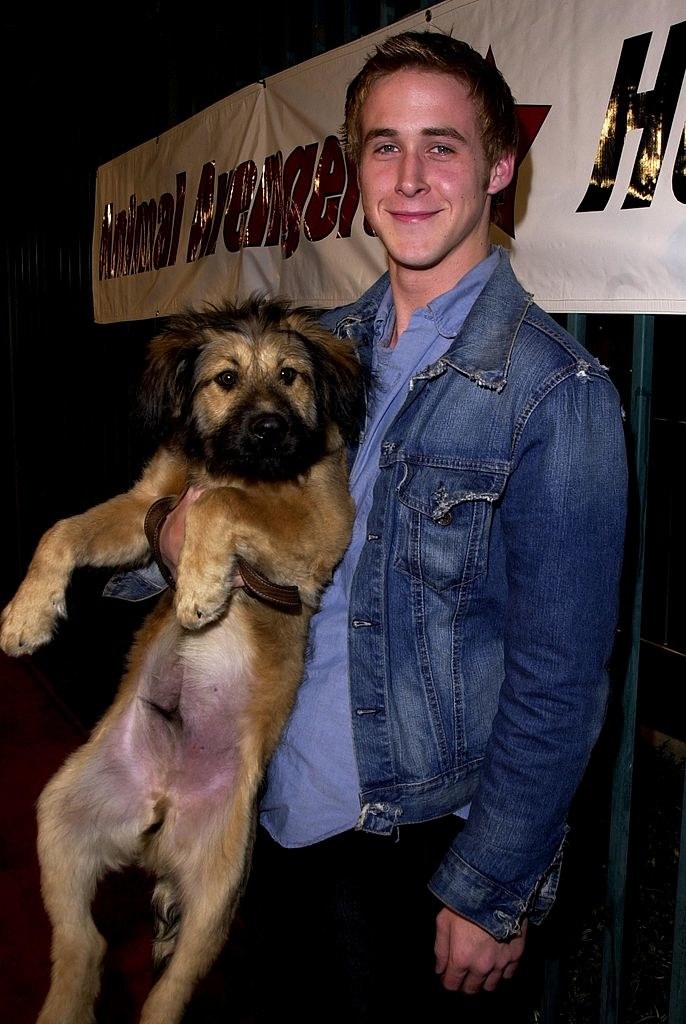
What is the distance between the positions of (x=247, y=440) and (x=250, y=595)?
411mm

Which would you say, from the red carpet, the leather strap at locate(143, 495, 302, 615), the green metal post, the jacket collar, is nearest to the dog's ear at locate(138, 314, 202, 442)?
the leather strap at locate(143, 495, 302, 615)

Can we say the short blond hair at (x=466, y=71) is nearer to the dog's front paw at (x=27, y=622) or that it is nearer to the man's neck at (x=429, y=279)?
the man's neck at (x=429, y=279)

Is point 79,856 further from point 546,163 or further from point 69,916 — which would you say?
point 546,163

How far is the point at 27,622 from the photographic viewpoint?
2.27 metres

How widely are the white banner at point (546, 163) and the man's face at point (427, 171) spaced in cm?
33

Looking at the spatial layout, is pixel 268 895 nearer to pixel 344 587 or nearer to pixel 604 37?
pixel 344 587

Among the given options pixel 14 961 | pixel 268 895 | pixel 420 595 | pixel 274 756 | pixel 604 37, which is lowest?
pixel 14 961

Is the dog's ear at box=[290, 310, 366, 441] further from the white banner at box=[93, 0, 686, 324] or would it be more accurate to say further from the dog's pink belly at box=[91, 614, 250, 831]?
the dog's pink belly at box=[91, 614, 250, 831]

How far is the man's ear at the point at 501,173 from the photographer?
1805mm

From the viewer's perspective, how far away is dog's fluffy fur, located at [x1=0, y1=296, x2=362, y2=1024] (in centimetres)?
207

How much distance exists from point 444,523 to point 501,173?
2.45 feet

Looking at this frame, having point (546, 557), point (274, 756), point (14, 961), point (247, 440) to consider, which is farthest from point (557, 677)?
point (14, 961)

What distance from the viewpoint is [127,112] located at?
4859mm

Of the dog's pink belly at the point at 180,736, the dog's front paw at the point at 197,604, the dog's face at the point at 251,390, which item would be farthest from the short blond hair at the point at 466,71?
the dog's pink belly at the point at 180,736
